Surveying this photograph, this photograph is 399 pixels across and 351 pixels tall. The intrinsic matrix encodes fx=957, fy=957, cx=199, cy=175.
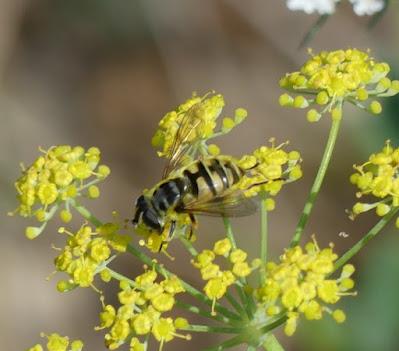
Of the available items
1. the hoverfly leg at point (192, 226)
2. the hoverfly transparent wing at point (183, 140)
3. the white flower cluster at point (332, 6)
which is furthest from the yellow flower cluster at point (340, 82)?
the hoverfly leg at point (192, 226)

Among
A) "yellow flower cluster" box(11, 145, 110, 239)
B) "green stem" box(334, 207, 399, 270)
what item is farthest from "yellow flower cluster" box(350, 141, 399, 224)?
"yellow flower cluster" box(11, 145, 110, 239)

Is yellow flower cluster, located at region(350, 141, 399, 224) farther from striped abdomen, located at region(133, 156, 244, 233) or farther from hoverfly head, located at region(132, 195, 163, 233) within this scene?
hoverfly head, located at region(132, 195, 163, 233)

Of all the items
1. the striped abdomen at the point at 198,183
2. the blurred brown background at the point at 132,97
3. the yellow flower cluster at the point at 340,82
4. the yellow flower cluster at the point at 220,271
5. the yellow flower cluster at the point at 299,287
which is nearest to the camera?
the yellow flower cluster at the point at 299,287

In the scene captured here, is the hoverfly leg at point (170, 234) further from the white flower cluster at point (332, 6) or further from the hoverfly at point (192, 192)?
the white flower cluster at point (332, 6)

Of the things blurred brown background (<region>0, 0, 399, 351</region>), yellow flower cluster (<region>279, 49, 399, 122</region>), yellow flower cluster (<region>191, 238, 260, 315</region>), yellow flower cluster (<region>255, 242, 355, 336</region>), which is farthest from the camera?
blurred brown background (<region>0, 0, 399, 351</region>)

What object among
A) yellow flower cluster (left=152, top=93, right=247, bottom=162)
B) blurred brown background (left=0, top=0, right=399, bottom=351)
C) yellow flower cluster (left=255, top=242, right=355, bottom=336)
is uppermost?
blurred brown background (left=0, top=0, right=399, bottom=351)

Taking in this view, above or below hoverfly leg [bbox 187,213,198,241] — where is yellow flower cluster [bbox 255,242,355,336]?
below

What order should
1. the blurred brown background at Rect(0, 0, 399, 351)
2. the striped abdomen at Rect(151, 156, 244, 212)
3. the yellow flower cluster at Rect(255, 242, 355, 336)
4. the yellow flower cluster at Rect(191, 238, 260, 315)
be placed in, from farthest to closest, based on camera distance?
the blurred brown background at Rect(0, 0, 399, 351)
the striped abdomen at Rect(151, 156, 244, 212)
the yellow flower cluster at Rect(191, 238, 260, 315)
the yellow flower cluster at Rect(255, 242, 355, 336)
